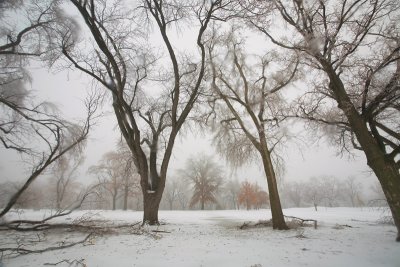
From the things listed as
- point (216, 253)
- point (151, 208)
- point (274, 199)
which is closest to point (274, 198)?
point (274, 199)

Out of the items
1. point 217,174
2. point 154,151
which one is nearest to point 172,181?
point 217,174

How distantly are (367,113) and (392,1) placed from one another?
10.7 ft

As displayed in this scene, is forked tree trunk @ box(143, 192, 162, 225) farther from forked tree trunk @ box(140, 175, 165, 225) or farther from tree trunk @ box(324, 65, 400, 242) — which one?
tree trunk @ box(324, 65, 400, 242)

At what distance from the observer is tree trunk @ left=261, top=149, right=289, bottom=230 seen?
33.6ft

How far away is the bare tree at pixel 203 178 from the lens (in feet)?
139

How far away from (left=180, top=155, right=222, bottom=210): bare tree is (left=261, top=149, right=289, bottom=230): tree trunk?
32.1m

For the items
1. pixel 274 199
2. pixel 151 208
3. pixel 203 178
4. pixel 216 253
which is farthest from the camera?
pixel 203 178

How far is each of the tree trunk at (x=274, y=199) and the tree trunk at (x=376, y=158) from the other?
13.1 feet

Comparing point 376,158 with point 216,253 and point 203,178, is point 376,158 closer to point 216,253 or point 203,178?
point 216,253

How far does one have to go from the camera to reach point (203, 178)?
43656 mm

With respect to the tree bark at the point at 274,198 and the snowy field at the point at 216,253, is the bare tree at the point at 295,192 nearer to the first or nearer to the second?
the tree bark at the point at 274,198

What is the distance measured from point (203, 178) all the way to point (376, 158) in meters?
37.7

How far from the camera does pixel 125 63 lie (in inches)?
447

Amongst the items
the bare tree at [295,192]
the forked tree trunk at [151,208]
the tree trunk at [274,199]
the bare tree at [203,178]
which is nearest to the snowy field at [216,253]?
the tree trunk at [274,199]
